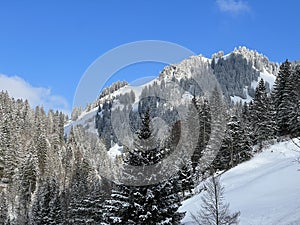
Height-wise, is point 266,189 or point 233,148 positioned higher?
point 233,148

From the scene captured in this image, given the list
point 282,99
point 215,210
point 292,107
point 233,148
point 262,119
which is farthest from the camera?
point 282,99

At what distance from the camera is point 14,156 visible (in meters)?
88.2

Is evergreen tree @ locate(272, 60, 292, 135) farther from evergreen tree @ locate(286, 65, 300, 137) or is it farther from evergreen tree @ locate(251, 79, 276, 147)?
evergreen tree @ locate(251, 79, 276, 147)

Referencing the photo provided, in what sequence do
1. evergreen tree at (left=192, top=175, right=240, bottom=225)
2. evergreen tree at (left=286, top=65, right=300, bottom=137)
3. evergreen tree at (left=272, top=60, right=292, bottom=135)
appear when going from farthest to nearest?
evergreen tree at (left=272, top=60, right=292, bottom=135)
evergreen tree at (left=286, top=65, right=300, bottom=137)
evergreen tree at (left=192, top=175, right=240, bottom=225)

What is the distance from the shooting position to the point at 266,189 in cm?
3142

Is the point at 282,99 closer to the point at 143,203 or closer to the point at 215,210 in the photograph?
the point at 215,210

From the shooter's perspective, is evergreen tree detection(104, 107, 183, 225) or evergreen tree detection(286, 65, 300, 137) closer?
evergreen tree detection(104, 107, 183, 225)

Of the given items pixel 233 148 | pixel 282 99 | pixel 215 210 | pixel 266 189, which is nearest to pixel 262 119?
pixel 282 99

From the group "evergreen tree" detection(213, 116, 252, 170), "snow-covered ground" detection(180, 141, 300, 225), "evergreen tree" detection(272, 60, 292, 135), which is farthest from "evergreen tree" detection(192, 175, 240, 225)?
"evergreen tree" detection(272, 60, 292, 135)

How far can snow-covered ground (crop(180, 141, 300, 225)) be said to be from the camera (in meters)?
24.7

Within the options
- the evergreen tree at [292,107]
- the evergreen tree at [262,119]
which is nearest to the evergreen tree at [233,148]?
the evergreen tree at [262,119]

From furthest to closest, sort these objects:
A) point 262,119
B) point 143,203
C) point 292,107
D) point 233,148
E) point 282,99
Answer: point 282,99 → point 262,119 → point 233,148 → point 292,107 → point 143,203

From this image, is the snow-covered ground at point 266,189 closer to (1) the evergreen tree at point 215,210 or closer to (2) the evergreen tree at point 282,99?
(1) the evergreen tree at point 215,210

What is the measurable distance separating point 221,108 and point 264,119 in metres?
8.67
